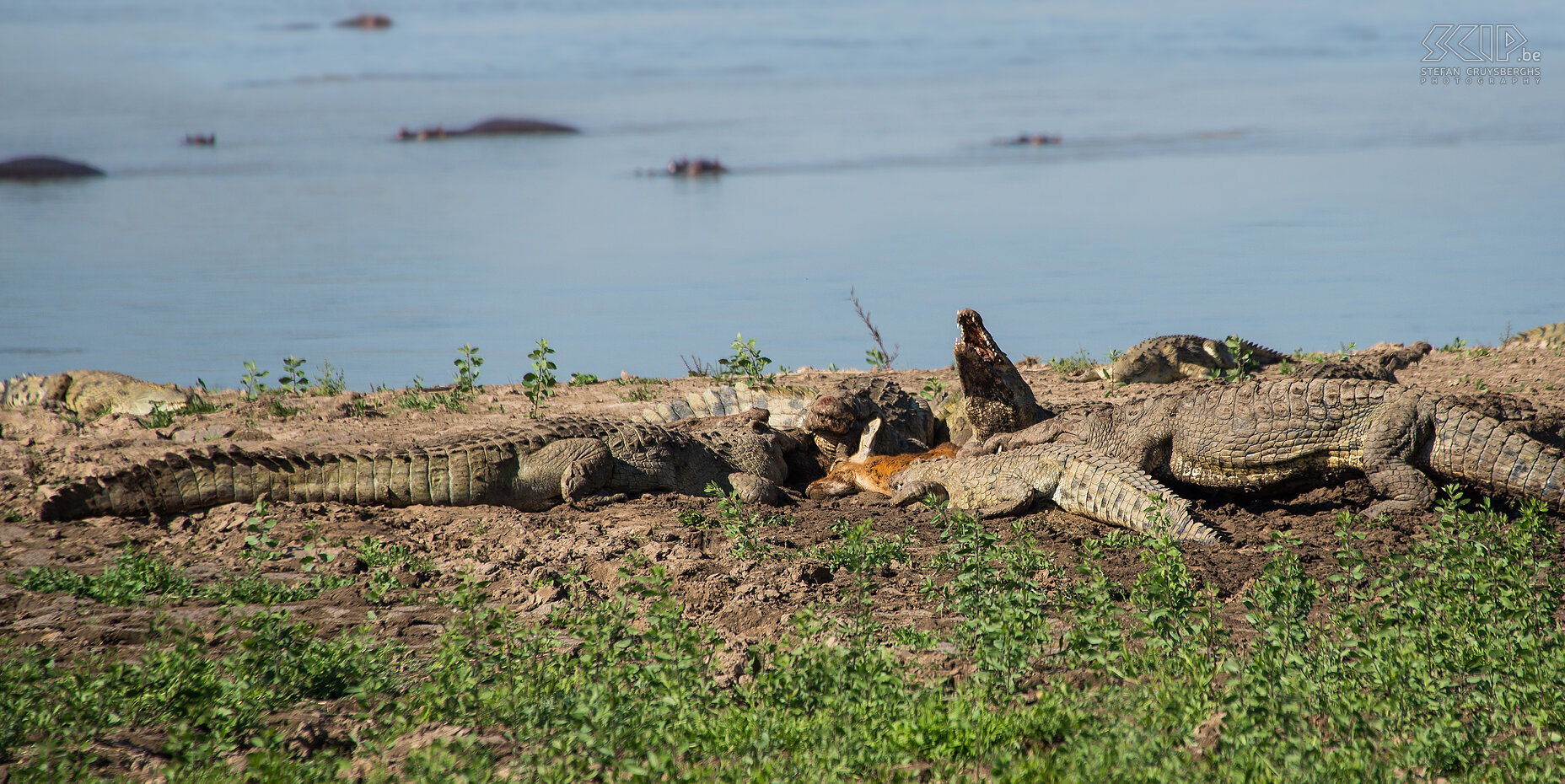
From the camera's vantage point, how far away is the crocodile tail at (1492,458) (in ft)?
20.0

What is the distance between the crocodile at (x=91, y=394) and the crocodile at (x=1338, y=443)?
8606 mm

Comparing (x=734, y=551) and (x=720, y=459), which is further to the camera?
(x=720, y=459)

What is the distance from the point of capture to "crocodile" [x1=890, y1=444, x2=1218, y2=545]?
612cm

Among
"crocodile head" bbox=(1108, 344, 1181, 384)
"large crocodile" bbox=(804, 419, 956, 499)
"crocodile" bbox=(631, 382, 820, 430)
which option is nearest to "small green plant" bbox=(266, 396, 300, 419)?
"crocodile" bbox=(631, 382, 820, 430)

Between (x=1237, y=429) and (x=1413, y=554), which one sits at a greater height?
(x=1237, y=429)

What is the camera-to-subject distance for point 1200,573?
5.42 metres

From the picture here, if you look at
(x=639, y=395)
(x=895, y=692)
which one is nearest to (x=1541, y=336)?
(x=639, y=395)

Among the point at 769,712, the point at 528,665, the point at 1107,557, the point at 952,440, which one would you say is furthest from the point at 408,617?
the point at 952,440

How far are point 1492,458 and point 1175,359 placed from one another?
5315mm

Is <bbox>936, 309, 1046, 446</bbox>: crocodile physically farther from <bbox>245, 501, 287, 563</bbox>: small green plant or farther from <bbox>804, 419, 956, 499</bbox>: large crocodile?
<bbox>245, 501, 287, 563</bbox>: small green plant

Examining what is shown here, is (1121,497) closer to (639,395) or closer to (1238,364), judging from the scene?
(639,395)

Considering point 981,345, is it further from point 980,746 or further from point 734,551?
point 980,746

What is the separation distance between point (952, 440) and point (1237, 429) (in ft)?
9.50

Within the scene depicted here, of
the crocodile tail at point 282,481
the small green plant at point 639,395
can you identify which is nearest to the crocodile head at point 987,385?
the small green plant at point 639,395
